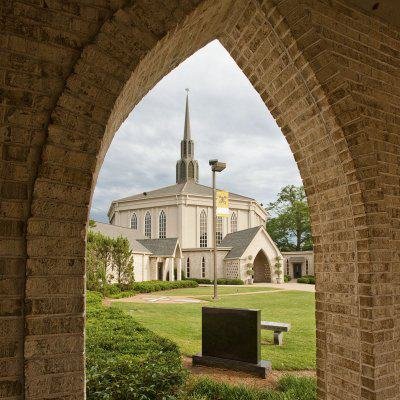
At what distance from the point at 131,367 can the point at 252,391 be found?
5.89 ft

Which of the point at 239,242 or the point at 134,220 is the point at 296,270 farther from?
the point at 134,220

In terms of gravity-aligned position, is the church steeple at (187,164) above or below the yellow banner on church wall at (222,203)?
above

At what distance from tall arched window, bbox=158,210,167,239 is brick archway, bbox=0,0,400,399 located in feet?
147

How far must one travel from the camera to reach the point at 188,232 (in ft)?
154

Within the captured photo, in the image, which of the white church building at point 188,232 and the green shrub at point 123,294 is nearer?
the green shrub at point 123,294

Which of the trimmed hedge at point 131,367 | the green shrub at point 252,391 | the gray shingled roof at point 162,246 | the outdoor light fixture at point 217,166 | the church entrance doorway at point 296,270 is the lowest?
the church entrance doorway at point 296,270

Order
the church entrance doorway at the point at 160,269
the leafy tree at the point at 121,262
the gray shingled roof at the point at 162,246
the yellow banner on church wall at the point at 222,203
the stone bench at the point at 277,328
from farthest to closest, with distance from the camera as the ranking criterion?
the church entrance doorway at the point at 160,269 < the gray shingled roof at the point at 162,246 < the leafy tree at the point at 121,262 < the yellow banner on church wall at the point at 222,203 < the stone bench at the point at 277,328

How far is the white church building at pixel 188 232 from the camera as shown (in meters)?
36.7

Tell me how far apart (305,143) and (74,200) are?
257cm

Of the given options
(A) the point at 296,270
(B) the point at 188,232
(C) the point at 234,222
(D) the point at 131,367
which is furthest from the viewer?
(C) the point at 234,222

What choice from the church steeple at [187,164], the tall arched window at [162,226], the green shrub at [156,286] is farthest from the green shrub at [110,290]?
the church steeple at [187,164]

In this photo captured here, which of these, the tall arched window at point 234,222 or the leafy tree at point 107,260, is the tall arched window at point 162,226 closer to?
the tall arched window at point 234,222

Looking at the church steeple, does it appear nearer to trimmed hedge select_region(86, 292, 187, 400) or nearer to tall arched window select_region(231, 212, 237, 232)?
tall arched window select_region(231, 212, 237, 232)

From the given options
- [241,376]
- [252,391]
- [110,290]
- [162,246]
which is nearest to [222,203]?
[110,290]
